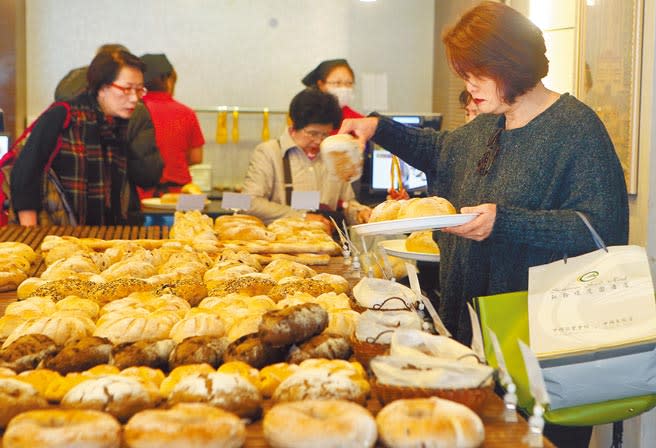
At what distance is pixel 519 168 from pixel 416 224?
1.65 ft

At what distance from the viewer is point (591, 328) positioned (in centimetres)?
229

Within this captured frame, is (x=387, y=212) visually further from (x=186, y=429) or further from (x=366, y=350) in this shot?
(x=186, y=429)

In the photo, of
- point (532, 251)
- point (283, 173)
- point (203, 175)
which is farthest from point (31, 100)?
point (532, 251)

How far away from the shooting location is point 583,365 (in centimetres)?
229

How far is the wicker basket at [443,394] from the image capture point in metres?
1.65

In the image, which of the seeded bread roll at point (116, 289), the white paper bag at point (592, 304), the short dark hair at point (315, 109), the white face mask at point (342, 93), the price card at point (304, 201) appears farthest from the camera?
the white face mask at point (342, 93)

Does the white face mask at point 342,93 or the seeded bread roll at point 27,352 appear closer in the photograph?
the seeded bread roll at point 27,352

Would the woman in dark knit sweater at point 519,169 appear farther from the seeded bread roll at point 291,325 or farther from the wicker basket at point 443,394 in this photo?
the wicker basket at point 443,394

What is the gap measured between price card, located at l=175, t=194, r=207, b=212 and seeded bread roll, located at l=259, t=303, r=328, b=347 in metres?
2.99

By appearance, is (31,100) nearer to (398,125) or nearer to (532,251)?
(398,125)

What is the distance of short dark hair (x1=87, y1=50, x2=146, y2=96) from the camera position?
4730mm

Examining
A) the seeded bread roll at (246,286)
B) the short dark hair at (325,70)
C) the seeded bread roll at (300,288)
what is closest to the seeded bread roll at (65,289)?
the seeded bread roll at (246,286)

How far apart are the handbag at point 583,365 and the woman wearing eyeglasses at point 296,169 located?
9.36ft

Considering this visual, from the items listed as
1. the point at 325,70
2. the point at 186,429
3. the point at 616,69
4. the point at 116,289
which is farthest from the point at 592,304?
the point at 325,70
